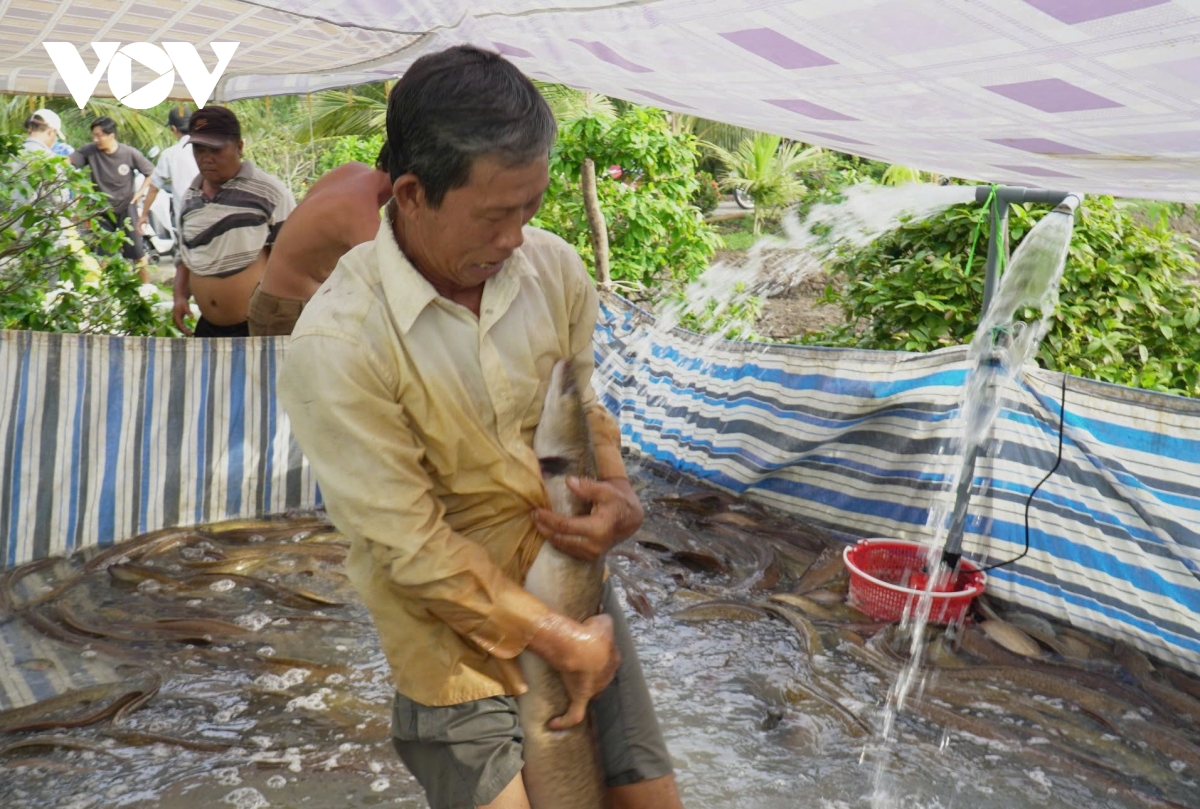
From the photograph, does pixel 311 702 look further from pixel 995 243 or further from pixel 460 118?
pixel 995 243

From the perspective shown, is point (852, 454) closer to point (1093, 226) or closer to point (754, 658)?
point (754, 658)

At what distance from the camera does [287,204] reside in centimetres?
571

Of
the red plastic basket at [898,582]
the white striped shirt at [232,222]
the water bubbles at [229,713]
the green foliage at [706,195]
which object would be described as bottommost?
the water bubbles at [229,713]

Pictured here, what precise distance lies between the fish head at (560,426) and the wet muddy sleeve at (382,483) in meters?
0.24

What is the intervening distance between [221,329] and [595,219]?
3809 millimetres

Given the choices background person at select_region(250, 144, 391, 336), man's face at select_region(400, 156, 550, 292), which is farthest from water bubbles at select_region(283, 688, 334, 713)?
man's face at select_region(400, 156, 550, 292)

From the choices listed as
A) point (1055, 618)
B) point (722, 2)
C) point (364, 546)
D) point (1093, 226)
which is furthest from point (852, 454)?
point (364, 546)

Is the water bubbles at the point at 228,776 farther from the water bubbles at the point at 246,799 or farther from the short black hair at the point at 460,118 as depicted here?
the short black hair at the point at 460,118

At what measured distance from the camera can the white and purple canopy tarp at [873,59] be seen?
7.62ft

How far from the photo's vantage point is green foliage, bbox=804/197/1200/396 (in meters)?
5.83

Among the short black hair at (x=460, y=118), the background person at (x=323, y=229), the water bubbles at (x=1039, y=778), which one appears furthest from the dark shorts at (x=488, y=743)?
the background person at (x=323, y=229)

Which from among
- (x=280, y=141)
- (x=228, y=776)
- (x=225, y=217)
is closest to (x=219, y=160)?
(x=225, y=217)

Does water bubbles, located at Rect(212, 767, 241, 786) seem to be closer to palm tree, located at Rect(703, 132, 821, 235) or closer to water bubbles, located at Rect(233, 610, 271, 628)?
water bubbles, located at Rect(233, 610, 271, 628)

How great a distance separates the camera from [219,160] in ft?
17.6
